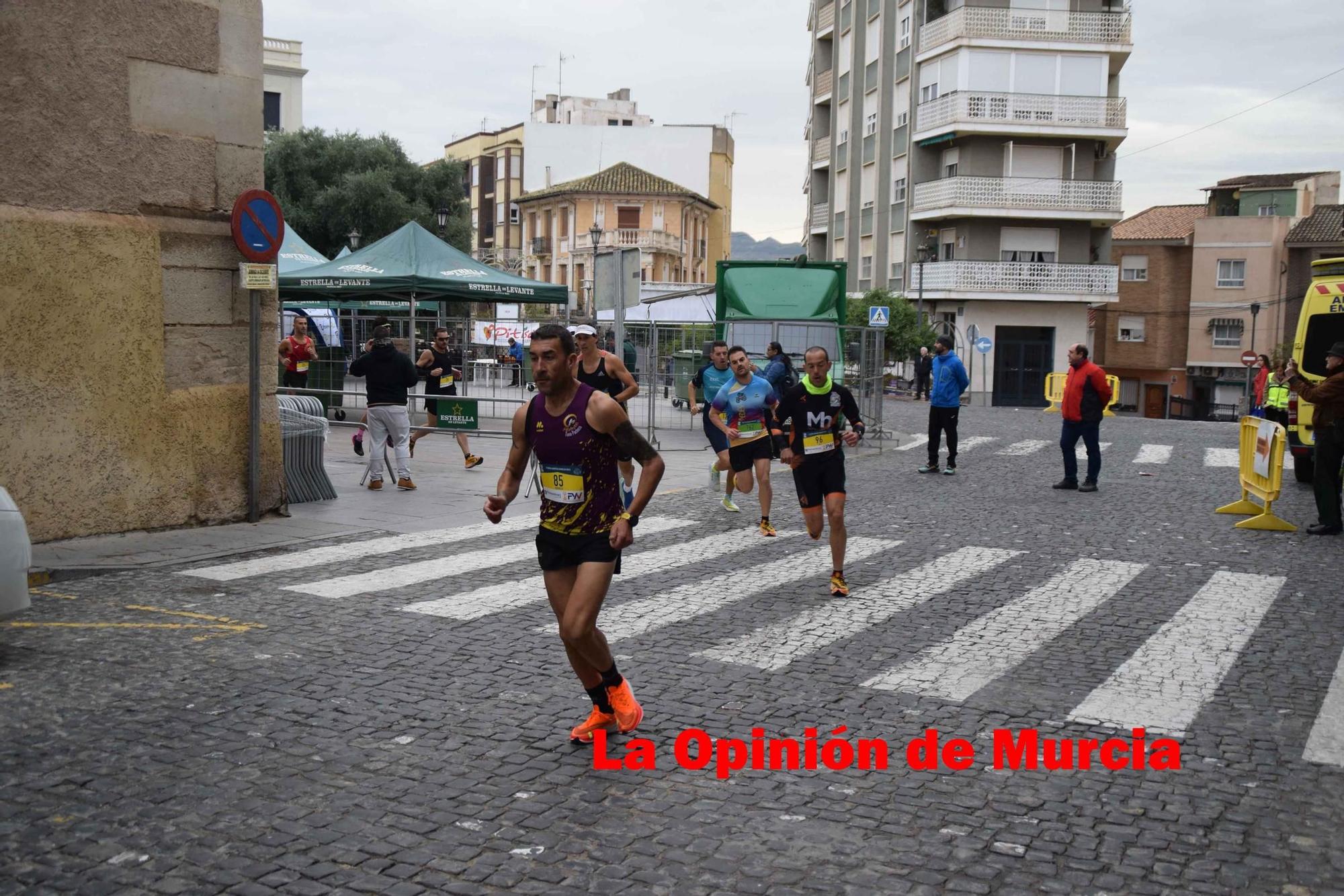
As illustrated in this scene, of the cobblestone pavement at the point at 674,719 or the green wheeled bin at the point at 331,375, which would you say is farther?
the green wheeled bin at the point at 331,375

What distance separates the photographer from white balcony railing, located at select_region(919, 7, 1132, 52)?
46.4 m

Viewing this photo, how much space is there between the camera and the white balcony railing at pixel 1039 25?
4638 centimetres

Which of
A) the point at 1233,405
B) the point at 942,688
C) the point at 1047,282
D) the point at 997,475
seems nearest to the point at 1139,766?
the point at 942,688

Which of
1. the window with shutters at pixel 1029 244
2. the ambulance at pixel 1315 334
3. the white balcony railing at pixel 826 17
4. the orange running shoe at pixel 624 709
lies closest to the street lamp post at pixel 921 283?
the window with shutters at pixel 1029 244

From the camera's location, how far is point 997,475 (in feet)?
56.0

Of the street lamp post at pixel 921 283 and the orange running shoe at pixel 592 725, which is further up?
the street lamp post at pixel 921 283

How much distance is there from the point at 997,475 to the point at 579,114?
272 ft

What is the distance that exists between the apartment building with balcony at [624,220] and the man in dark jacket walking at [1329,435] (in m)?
66.2

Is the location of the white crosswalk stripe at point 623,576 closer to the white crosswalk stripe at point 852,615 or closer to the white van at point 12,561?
the white crosswalk stripe at point 852,615

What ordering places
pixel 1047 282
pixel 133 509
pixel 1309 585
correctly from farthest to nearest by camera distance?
pixel 1047 282 < pixel 133 509 < pixel 1309 585

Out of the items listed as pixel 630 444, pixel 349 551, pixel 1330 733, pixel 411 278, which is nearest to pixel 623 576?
pixel 349 551

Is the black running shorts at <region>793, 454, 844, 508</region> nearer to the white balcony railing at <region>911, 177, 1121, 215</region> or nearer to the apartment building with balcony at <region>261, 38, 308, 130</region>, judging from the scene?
the white balcony railing at <region>911, 177, 1121, 215</region>

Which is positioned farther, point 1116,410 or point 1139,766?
point 1116,410

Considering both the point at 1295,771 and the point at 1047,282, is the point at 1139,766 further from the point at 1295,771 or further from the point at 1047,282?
the point at 1047,282
